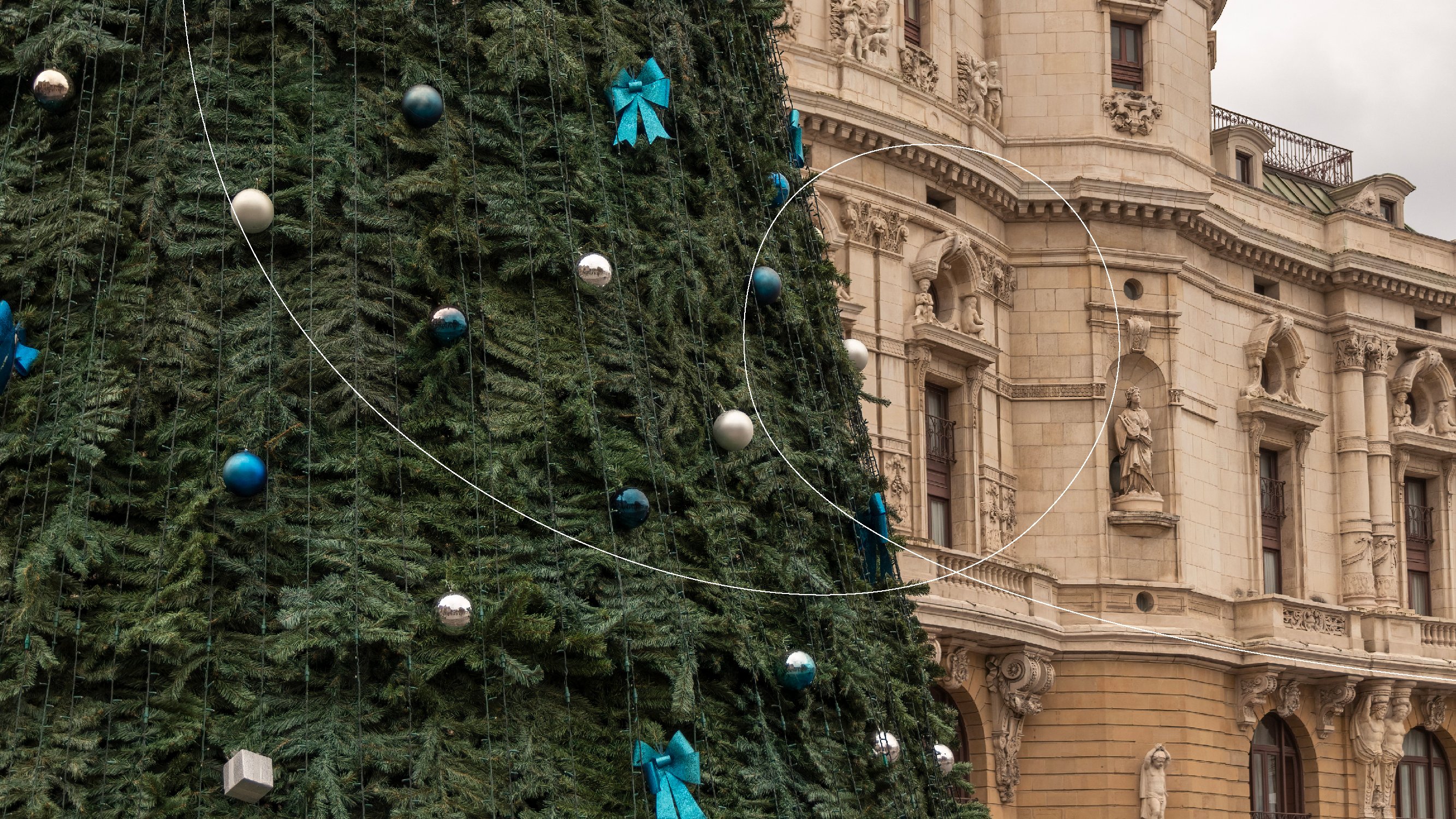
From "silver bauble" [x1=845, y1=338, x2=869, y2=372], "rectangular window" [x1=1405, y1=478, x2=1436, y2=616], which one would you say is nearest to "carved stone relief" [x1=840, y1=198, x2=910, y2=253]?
"rectangular window" [x1=1405, y1=478, x2=1436, y2=616]

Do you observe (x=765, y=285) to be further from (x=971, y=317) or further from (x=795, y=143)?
(x=971, y=317)

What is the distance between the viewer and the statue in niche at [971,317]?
2955 cm

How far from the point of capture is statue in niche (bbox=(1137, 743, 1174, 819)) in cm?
2923

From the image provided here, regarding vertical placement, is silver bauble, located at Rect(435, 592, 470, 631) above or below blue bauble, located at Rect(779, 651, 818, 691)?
above

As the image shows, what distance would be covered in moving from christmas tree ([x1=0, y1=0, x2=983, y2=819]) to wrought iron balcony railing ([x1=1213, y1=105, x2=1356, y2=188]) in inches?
1448

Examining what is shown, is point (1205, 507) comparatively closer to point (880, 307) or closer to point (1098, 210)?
point (1098, 210)

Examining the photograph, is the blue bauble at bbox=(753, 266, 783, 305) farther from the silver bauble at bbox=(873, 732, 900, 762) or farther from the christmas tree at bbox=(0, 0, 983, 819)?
the silver bauble at bbox=(873, 732, 900, 762)

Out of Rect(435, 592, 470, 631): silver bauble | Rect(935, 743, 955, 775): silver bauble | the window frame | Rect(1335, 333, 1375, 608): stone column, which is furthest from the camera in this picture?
Rect(1335, 333, 1375, 608): stone column

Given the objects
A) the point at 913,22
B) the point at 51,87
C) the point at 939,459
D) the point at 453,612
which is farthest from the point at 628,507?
the point at 913,22

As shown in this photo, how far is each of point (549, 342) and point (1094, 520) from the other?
Answer: 955 inches

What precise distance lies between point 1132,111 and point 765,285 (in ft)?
84.1

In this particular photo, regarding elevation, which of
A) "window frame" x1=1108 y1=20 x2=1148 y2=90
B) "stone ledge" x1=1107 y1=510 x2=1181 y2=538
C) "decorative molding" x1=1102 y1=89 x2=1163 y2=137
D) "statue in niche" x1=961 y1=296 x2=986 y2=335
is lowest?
"stone ledge" x1=1107 y1=510 x2=1181 y2=538

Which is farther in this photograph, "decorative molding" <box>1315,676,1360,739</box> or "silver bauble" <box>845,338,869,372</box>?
"decorative molding" <box>1315,676,1360,739</box>

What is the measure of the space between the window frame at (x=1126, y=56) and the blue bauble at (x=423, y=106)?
26661 mm
